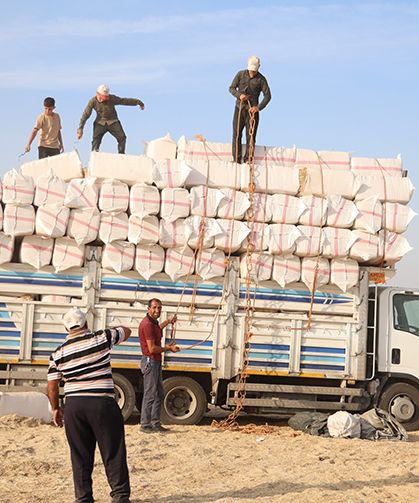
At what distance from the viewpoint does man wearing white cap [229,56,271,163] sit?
1355cm

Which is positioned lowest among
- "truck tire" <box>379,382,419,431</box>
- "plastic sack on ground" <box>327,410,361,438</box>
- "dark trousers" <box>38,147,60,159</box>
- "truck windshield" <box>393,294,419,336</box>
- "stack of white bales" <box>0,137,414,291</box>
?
"plastic sack on ground" <box>327,410,361,438</box>

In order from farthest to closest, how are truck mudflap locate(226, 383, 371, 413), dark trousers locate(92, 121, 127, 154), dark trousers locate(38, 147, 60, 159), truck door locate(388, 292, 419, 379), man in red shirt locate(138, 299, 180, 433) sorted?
→ 1. dark trousers locate(38, 147, 60, 159)
2. dark trousers locate(92, 121, 127, 154)
3. truck door locate(388, 292, 419, 379)
4. truck mudflap locate(226, 383, 371, 413)
5. man in red shirt locate(138, 299, 180, 433)

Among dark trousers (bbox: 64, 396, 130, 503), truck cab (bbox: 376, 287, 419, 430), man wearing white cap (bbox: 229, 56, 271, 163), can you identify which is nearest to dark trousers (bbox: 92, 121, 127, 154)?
man wearing white cap (bbox: 229, 56, 271, 163)

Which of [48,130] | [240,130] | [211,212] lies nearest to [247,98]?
[240,130]

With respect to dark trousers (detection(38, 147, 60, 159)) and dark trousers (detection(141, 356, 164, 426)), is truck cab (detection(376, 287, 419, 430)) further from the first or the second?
dark trousers (detection(38, 147, 60, 159))

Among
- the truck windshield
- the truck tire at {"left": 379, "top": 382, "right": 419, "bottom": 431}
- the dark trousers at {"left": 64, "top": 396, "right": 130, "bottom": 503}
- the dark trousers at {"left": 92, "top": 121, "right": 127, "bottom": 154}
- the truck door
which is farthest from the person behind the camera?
the dark trousers at {"left": 92, "top": 121, "right": 127, "bottom": 154}

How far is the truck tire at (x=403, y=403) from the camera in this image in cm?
1346

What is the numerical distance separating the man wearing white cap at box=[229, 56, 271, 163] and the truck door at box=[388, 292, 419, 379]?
3.14 m

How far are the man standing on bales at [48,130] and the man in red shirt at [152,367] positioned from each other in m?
3.66

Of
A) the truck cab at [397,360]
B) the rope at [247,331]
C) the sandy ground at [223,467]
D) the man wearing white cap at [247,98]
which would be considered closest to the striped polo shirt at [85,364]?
the sandy ground at [223,467]

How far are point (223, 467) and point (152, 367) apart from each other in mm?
2518

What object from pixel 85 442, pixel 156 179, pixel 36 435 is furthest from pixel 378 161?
pixel 85 442

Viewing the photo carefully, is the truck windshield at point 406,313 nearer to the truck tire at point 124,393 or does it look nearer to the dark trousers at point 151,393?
the dark trousers at point 151,393

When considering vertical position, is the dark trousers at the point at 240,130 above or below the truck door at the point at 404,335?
above
